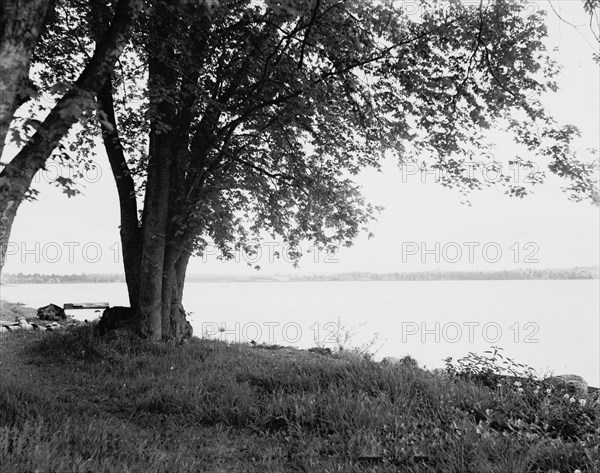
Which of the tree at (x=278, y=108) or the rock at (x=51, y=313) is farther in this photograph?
the rock at (x=51, y=313)

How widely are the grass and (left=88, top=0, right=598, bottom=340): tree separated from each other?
11.1 feet

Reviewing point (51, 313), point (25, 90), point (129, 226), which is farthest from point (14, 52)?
point (51, 313)

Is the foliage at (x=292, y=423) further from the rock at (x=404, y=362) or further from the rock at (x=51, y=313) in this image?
the rock at (x=51, y=313)

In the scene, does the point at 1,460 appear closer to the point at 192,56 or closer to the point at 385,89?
the point at 192,56

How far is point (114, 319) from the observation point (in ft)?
30.2

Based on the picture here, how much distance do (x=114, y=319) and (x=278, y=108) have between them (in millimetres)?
5570

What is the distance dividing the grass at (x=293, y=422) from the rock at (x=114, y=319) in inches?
85.0

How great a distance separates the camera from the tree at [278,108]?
7.84 meters

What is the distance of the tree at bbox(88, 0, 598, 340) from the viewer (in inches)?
309

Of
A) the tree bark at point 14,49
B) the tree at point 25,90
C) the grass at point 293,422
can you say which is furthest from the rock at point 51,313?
the tree bark at point 14,49

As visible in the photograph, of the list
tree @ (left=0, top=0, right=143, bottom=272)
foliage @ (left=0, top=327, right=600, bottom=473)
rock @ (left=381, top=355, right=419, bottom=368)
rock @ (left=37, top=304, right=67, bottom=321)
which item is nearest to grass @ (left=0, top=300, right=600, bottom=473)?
foliage @ (left=0, top=327, right=600, bottom=473)

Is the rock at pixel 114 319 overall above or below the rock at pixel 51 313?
above

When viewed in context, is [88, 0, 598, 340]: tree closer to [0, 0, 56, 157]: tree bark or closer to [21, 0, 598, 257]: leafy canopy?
[21, 0, 598, 257]: leafy canopy

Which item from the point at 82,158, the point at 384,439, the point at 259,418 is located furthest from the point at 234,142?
the point at 384,439
